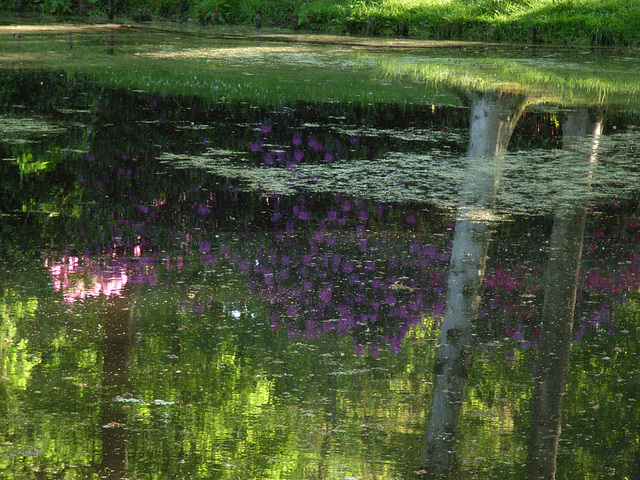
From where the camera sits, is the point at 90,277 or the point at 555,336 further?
the point at 90,277

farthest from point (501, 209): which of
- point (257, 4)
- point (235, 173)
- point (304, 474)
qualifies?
point (257, 4)

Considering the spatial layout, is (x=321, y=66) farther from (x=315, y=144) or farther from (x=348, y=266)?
(x=348, y=266)

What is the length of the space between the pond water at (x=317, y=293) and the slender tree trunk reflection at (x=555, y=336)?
0.01 meters

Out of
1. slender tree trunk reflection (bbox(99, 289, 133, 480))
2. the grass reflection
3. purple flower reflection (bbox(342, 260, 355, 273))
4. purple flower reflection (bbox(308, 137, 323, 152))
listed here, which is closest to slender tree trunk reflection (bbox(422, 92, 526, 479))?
purple flower reflection (bbox(342, 260, 355, 273))

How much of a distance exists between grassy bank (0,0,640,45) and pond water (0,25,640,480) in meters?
10.00

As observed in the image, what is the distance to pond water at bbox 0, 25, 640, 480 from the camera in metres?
2.80

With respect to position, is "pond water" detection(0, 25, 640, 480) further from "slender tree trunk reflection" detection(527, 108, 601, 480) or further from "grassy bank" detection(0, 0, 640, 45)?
"grassy bank" detection(0, 0, 640, 45)

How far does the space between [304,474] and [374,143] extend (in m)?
5.37

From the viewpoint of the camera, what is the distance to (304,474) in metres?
2.61

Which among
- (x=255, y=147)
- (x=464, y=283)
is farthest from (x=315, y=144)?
(x=464, y=283)

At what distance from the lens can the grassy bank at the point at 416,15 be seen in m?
18.1

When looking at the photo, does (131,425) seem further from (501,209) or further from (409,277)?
(501,209)

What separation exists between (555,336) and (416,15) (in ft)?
56.8

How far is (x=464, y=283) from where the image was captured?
434 centimetres
